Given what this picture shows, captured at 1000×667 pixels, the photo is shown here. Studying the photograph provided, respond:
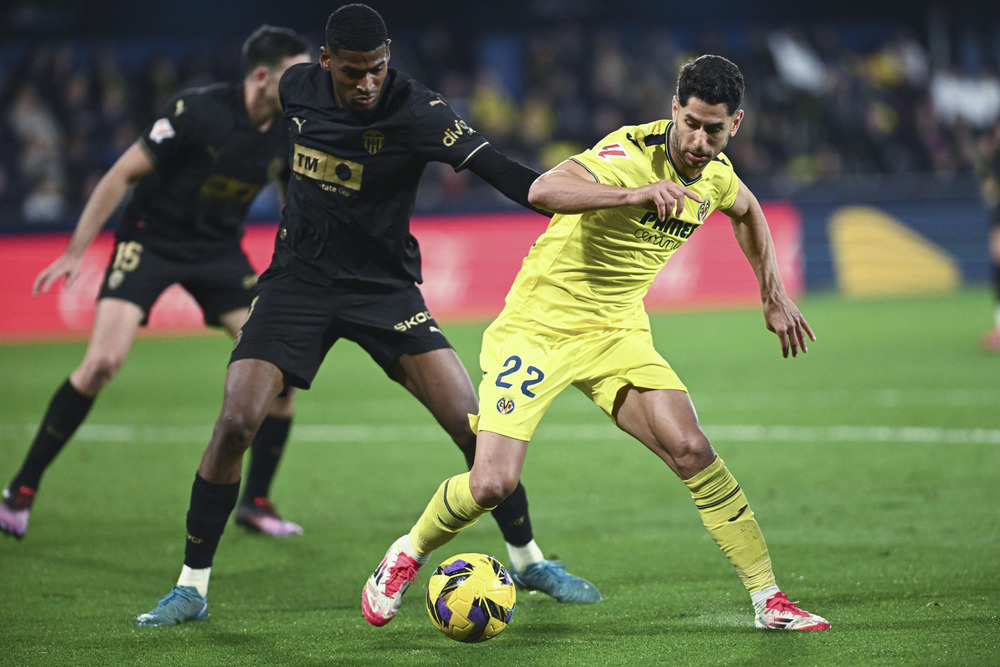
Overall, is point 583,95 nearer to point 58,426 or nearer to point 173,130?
point 173,130

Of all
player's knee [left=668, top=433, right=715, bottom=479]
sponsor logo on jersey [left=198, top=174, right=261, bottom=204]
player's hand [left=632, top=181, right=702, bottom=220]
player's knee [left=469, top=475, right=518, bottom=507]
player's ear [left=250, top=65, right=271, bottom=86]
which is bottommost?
player's knee [left=469, top=475, right=518, bottom=507]

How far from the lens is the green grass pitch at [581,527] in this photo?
4.55 m

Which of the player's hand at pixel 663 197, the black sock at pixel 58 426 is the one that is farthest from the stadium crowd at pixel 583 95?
the player's hand at pixel 663 197

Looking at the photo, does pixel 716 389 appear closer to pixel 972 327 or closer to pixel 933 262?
pixel 972 327

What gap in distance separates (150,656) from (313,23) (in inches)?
820

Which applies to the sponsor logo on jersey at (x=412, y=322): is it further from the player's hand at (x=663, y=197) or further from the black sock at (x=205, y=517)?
the player's hand at (x=663, y=197)

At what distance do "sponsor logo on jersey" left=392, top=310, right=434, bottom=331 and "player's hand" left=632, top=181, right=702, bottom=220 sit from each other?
141 centimetres

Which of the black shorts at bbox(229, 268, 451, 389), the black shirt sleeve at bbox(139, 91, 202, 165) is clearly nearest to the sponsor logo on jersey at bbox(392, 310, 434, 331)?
the black shorts at bbox(229, 268, 451, 389)

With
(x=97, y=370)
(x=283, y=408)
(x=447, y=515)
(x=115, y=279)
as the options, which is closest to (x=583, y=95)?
(x=283, y=408)

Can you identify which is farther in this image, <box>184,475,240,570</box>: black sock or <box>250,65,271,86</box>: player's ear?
<box>250,65,271,86</box>: player's ear

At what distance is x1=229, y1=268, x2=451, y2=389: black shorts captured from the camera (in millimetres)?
4996

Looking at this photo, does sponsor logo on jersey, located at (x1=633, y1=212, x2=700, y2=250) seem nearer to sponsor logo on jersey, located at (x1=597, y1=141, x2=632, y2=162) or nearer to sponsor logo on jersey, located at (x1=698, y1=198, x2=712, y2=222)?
sponsor logo on jersey, located at (x1=698, y1=198, x2=712, y2=222)

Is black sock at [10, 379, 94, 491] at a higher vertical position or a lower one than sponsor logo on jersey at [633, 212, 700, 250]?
lower

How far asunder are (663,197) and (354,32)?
1.45 metres
